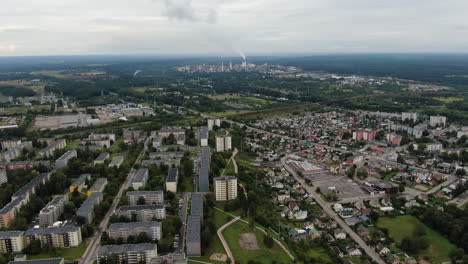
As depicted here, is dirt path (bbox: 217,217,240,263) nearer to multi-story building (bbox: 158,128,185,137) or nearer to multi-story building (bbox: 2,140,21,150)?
multi-story building (bbox: 158,128,185,137)

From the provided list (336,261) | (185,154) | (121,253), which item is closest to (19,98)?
(185,154)

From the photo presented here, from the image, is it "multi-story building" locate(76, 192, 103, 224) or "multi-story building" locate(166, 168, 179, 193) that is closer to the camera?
"multi-story building" locate(76, 192, 103, 224)

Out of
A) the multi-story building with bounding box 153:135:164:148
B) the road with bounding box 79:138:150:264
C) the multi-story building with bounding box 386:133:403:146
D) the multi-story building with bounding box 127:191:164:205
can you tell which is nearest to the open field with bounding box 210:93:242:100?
the multi-story building with bounding box 153:135:164:148

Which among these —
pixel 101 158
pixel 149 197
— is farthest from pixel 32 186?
pixel 149 197

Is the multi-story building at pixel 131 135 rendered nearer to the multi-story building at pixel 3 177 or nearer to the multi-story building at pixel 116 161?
the multi-story building at pixel 116 161

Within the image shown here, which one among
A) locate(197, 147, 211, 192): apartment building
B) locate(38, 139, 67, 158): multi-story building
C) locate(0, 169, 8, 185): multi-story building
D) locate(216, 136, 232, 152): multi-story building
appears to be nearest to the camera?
locate(197, 147, 211, 192): apartment building

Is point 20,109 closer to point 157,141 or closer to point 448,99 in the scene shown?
point 157,141
